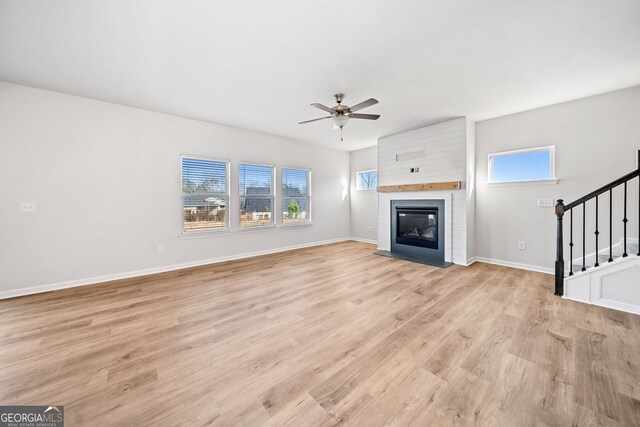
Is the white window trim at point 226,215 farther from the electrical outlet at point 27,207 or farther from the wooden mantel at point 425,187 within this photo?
the wooden mantel at point 425,187

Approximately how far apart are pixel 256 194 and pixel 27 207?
341 centimetres

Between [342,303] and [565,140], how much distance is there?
446 cm

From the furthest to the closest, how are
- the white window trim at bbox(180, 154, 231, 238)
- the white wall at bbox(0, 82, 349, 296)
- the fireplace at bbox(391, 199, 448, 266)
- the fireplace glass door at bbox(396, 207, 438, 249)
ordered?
the fireplace glass door at bbox(396, 207, 438, 249)
the fireplace at bbox(391, 199, 448, 266)
the white window trim at bbox(180, 154, 231, 238)
the white wall at bbox(0, 82, 349, 296)

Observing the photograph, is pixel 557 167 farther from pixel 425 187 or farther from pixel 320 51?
pixel 320 51

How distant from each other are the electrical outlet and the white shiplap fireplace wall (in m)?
6.31

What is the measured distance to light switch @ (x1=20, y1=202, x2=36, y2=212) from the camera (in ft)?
10.5

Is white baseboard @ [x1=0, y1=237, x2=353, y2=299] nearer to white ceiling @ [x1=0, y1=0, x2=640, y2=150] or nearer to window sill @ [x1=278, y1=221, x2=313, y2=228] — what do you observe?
window sill @ [x1=278, y1=221, x2=313, y2=228]

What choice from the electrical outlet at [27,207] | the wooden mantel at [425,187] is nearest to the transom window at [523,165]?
the wooden mantel at [425,187]

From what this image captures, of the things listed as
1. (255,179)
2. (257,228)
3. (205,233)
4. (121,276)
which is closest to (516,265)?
(257,228)

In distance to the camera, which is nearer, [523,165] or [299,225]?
[523,165]

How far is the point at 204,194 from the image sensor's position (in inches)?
185

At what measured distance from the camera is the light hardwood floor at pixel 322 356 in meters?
1.40

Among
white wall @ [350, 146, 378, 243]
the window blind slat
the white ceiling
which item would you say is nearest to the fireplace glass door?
white wall @ [350, 146, 378, 243]

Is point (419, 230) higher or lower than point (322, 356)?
higher
